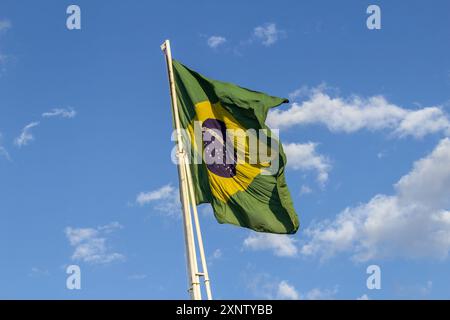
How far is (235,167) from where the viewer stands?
34.9m

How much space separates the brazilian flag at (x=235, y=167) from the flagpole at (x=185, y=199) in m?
0.79

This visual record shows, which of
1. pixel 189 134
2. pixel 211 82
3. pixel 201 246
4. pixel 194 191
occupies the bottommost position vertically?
pixel 201 246

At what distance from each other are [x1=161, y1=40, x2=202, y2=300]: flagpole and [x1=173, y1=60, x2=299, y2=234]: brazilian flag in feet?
2.58

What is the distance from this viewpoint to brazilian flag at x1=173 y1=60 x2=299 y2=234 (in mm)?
34156

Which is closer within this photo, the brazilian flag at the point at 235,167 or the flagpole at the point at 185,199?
the flagpole at the point at 185,199

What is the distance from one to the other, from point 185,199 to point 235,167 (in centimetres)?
339

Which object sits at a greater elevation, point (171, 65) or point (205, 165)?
point (171, 65)

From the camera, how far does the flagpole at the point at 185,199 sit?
103ft

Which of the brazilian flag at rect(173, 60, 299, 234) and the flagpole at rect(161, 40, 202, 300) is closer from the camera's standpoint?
the flagpole at rect(161, 40, 202, 300)
